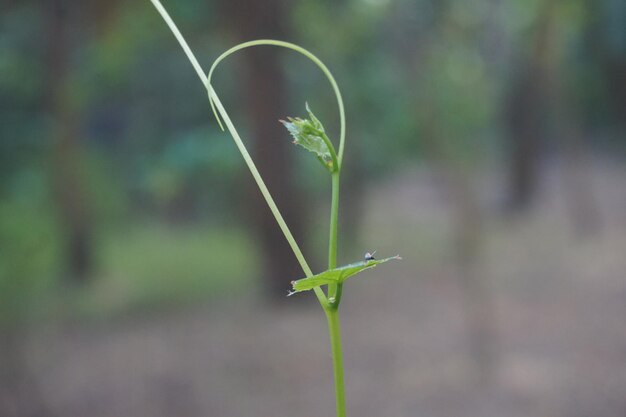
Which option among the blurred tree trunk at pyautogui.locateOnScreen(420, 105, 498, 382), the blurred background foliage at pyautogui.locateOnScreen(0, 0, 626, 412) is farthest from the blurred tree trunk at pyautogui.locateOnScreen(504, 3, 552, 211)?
the blurred tree trunk at pyautogui.locateOnScreen(420, 105, 498, 382)

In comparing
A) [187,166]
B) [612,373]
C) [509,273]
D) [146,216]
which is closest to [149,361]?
[146,216]

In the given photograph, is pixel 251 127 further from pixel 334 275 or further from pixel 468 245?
pixel 334 275

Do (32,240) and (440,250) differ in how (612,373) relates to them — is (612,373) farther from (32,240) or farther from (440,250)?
(32,240)

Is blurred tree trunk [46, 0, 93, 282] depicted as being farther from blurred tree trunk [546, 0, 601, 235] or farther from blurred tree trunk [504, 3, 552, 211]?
blurred tree trunk [546, 0, 601, 235]

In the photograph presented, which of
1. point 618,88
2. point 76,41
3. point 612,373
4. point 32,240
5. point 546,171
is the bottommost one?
point 612,373

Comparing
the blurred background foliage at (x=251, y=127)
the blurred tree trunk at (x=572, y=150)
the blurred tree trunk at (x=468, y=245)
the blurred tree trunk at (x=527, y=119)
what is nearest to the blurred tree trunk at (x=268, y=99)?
the blurred background foliage at (x=251, y=127)

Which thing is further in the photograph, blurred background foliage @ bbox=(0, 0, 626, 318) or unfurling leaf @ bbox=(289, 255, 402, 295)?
blurred background foliage @ bbox=(0, 0, 626, 318)
